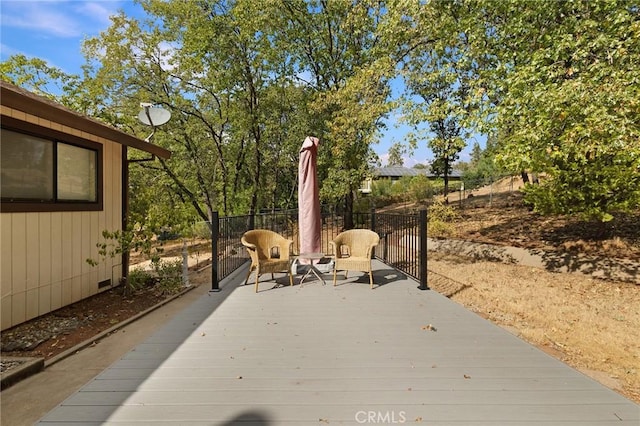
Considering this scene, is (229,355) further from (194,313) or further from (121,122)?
(121,122)

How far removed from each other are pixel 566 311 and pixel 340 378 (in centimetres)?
450

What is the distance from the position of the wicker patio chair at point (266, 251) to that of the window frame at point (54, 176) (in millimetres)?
2316

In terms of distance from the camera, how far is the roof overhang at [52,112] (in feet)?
10.1

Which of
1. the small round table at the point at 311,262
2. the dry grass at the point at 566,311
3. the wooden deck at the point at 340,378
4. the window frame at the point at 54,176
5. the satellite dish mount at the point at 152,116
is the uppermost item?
the satellite dish mount at the point at 152,116

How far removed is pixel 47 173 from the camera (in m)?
4.18

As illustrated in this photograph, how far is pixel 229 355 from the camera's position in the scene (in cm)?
263

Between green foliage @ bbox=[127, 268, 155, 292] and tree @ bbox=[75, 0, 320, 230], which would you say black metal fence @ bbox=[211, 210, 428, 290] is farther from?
tree @ bbox=[75, 0, 320, 230]

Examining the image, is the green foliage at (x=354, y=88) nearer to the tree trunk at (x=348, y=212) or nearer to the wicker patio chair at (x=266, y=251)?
the tree trunk at (x=348, y=212)

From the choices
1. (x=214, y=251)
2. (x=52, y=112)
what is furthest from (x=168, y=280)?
(x=52, y=112)

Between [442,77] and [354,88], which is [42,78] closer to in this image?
[354,88]

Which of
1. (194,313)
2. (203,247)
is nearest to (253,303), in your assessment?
(194,313)

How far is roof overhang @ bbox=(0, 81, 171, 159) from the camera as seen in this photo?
10.1 feet

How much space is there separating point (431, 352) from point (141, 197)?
5.34 m

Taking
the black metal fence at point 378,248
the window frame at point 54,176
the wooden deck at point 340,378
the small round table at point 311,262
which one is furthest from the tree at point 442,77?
the window frame at point 54,176
